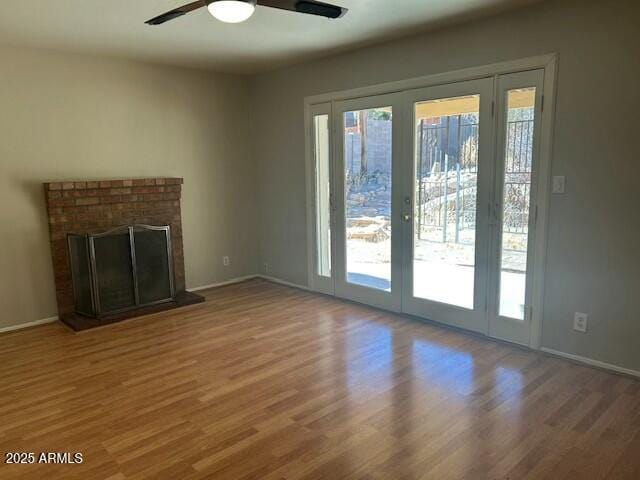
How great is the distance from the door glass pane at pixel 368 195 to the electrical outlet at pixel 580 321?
165 centimetres

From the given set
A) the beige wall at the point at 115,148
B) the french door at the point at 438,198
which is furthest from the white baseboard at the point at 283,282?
the french door at the point at 438,198

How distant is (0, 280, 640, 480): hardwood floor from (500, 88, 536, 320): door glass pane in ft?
1.42

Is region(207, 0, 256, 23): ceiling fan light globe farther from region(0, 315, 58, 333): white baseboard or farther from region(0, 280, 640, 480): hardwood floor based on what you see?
region(0, 315, 58, 333): white baseboard

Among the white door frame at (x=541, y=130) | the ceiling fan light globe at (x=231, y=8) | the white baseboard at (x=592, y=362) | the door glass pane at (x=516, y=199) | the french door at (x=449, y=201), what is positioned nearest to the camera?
the ceiling fan light globe at (x=231, y=8)

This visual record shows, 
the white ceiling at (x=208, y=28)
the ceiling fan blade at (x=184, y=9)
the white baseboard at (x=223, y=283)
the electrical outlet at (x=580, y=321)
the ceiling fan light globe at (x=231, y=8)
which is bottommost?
the white baseboard at (x=223, y=283)

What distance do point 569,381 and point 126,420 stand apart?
271 cm

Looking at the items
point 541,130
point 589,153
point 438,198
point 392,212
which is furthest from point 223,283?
point 589,153

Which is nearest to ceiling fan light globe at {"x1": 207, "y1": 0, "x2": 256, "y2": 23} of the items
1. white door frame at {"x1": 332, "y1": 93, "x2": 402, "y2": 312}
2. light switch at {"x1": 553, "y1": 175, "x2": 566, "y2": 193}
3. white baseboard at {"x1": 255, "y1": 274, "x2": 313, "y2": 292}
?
white door frame at {"x1": 332, "y1": 93, "x2": 402, "y2": 312}

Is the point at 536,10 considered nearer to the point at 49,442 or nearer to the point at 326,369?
the point at 326,369

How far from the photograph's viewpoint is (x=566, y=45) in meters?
3.17

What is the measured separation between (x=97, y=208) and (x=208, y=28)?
2.02 metres

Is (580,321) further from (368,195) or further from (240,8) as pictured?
(240,8)

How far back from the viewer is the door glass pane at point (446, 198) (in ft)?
12.4

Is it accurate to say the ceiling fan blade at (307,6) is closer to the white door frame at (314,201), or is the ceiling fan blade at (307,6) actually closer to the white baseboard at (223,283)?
the white door frame at (314,201)
